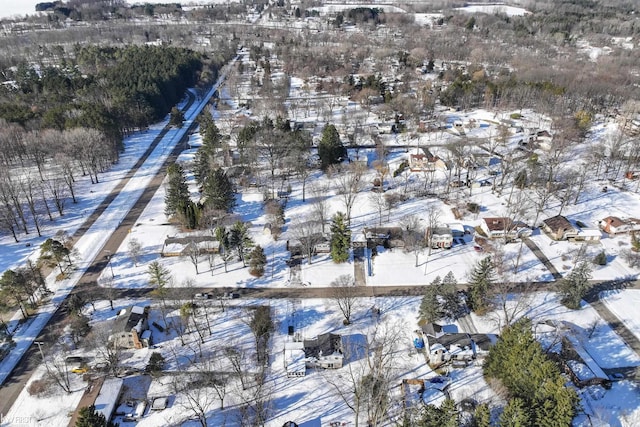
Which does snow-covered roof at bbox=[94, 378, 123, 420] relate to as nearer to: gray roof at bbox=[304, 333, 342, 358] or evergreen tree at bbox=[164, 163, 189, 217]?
gray roof at bbox=[304, 333, 342, 358]

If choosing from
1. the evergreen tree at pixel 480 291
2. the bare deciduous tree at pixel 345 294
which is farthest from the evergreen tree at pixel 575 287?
the bare deciduous tree at pixel 345 294

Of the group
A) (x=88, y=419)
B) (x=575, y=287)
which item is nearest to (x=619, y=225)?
(x=575, y=287)

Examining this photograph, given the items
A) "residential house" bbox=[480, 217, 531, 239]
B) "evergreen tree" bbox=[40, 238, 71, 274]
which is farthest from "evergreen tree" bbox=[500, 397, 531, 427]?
"evergreen tree" bbox=[40, 238, 71, 274]

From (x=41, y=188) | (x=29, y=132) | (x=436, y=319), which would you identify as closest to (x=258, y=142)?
(x=41, y=188)

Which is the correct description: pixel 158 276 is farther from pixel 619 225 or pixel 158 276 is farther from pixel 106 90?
pixel 106 90

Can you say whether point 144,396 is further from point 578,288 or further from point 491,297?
point 578,288

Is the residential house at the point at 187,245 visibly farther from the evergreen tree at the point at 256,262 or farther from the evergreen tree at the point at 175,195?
the evergreen tree at the point at 256,262
